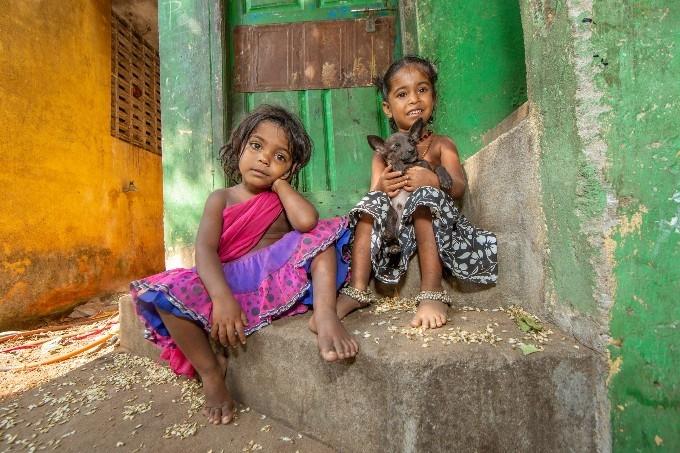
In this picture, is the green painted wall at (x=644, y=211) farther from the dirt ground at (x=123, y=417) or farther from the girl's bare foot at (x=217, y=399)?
the girl's bare foot at (x=217, y=399)

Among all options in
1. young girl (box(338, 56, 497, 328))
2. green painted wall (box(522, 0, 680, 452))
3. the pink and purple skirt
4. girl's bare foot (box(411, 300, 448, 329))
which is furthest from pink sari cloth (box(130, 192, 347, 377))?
green painted wall (box(522, 0, 680, 452))

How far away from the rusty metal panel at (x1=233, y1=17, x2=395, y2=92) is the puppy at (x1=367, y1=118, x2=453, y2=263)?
4.97 ft

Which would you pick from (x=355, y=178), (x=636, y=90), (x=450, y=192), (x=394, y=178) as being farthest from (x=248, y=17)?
(x=636, y=90)

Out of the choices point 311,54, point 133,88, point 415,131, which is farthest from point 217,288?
point 133,88

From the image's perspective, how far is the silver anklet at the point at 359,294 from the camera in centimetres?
160

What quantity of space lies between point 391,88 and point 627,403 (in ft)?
5.95

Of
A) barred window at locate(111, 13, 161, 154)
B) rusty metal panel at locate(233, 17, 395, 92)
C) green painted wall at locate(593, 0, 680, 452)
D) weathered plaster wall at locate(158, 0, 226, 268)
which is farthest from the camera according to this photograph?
barred window at locate(111, 13, 161, 154)

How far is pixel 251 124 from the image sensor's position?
6.27 ft

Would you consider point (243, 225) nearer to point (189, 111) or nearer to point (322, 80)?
point (189, 111)

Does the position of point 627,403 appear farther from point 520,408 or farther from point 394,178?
point 394,178

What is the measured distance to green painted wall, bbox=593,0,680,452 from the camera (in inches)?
39.5

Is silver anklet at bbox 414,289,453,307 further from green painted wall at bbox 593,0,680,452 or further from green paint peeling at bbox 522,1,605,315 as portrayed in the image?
green painted wall at bbox 593,0,680,452

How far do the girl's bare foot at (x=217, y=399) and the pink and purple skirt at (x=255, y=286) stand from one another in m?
0.20

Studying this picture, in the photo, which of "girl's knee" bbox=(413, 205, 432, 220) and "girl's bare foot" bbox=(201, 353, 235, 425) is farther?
"girl's knee" bbox=(413, 205, 432, 220)
